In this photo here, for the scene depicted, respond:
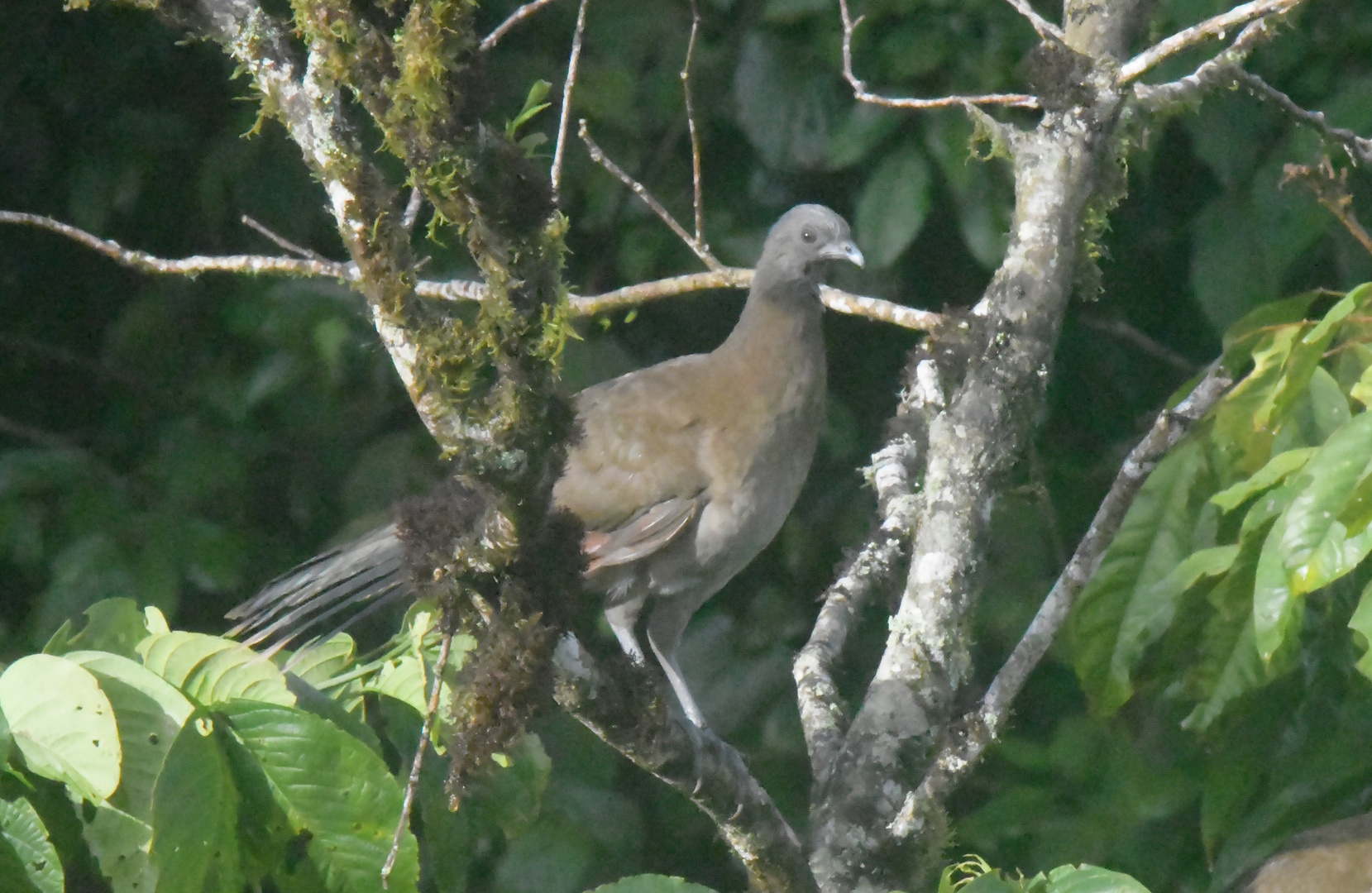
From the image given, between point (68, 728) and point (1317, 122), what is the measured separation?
1801mm

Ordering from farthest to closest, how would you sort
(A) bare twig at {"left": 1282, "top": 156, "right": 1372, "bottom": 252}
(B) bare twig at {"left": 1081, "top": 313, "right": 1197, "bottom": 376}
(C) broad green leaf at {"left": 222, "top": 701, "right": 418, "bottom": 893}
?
(B) bare twig at {"left": 1081, "top": 313, "right": 1197, "bottom": 376} → (A) bare twig at {"left": 1282, "top": 156, "right": 1372, "bottom": 252} → (C) broad green leaf at {"left": 222, "top": 701, "right": 418, "bottom": 893}

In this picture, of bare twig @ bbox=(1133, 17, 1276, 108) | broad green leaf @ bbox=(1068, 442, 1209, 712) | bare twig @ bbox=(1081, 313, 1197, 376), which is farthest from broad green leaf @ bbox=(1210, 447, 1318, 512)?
bare twig @ bbox=(1081, 313, 1197, 376)

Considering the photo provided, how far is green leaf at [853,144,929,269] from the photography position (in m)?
Answer: 2.71

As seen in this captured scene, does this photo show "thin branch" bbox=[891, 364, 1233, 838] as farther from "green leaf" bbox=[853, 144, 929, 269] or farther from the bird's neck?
"green leaf" bbox=[853, 144, 929, 269]

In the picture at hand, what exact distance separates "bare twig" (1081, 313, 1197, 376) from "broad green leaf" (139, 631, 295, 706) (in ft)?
7.20

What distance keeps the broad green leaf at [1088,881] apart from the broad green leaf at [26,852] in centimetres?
92

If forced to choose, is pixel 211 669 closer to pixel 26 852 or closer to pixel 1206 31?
pixel 26 852

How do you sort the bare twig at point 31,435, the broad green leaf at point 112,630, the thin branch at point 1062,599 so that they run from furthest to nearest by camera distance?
1. the bare twig at point 31,435
2. the thin branch at point 1062,599
3. the broad green leaf at point 112,630

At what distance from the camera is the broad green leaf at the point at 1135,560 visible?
1.91 metres

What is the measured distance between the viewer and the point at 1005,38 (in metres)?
2.79

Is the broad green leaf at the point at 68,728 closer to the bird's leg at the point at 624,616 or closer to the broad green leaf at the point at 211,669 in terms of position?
the broad green leaf at the point at 211,669

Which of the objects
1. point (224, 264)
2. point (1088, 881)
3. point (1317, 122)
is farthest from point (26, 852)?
point (1317, 122)

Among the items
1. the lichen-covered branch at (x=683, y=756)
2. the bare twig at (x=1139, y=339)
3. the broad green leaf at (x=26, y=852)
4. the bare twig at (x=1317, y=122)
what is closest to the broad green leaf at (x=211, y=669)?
the broad green leaf at (x=26, y=852)

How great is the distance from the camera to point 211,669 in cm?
143
